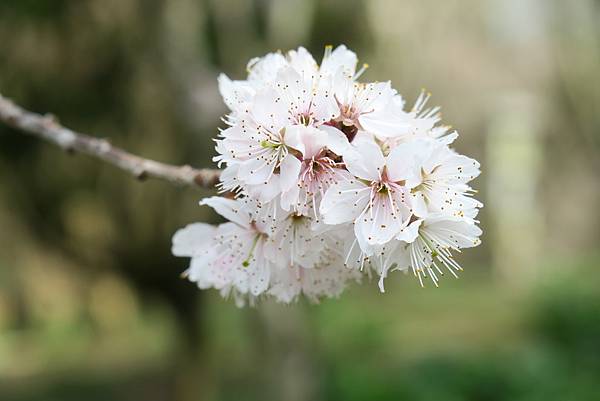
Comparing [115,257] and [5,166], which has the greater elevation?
[5,166]

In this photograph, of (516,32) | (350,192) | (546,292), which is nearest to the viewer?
(350,192)

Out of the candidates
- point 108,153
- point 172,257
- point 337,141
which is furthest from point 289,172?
point 172,257

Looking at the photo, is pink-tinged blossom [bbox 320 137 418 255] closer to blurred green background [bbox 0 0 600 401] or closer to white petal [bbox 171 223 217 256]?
white petal [bbox 171 223 217 256]

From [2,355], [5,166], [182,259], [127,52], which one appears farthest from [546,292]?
[2,355]

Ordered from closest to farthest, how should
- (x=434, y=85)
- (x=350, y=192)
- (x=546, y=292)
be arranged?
(x=350, y=192)
(x=546, y=292)
(x=434, y=85)

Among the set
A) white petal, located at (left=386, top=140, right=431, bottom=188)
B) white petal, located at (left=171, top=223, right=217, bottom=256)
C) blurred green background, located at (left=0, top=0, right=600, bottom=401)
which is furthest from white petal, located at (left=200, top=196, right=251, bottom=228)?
blurred green background, located at (left=0, top=0, right=600, bottom=401)

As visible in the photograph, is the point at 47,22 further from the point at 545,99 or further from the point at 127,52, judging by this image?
the point at 545,99
